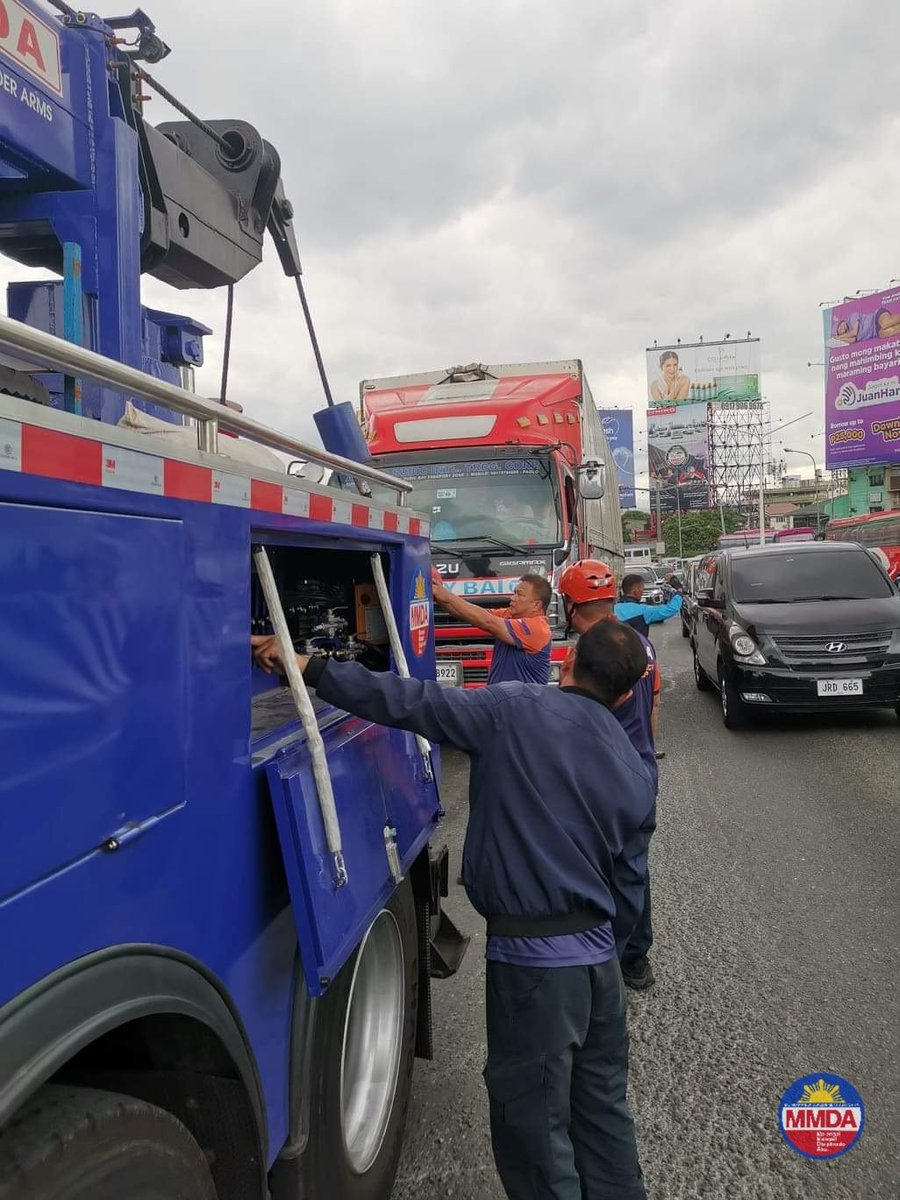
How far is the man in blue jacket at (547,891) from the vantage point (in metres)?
1.97

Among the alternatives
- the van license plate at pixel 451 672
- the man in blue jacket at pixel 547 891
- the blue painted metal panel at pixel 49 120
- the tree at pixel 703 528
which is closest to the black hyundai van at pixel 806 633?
the van license plate at pixel 451 672

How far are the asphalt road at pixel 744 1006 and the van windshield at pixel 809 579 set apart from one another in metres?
2.68

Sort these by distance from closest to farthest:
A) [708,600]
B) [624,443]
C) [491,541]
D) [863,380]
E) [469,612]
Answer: [469,612] → [491,541] → [708,600] → [863,380] → [624,443]

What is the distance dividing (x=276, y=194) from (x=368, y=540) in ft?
5.30

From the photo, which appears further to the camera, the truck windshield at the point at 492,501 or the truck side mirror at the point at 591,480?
the truck side mirror at the point at 591,480

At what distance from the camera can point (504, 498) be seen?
7711 mm

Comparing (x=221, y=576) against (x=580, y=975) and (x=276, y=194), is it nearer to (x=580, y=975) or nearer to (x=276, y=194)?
(x=580, y=975)

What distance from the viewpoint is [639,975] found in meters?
3.53

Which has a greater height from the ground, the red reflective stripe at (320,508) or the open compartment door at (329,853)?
the red reflective stripe at (320,508)

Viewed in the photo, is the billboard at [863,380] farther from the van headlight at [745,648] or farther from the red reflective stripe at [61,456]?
the red reflective stripe at [61,456]

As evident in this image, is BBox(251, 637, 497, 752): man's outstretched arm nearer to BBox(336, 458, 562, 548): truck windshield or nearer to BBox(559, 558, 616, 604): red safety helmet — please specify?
BBox(559, 558, 616, 604): red safety helmet

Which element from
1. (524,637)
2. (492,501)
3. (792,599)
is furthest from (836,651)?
(524,637)

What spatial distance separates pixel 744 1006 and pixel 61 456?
3348 millimetres

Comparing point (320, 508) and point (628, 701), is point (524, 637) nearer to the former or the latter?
point (628, 701)
